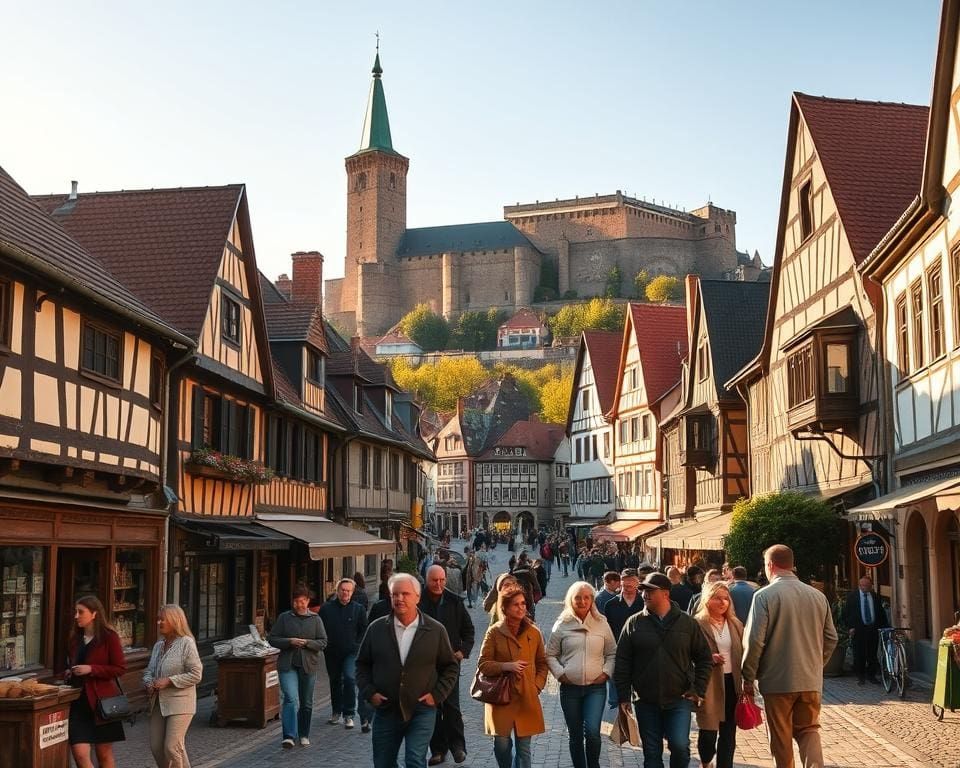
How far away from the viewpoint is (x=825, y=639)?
8086 mm

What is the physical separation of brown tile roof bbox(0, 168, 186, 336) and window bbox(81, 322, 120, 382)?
16.5 inches

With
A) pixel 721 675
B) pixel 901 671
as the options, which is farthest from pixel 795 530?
pixel 721 675

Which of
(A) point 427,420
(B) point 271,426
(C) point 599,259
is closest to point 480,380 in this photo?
(A) point 427,420

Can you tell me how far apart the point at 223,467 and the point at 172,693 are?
364 inches

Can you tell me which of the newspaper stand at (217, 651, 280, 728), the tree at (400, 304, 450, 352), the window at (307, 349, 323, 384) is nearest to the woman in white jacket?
the newspaper stand at (217, 651, 280, 728)

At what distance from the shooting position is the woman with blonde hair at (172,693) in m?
8.48

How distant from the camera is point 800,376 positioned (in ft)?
66.2

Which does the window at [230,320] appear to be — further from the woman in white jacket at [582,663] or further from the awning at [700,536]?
the woman in white jacket at [582,663]

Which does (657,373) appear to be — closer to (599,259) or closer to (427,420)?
(427,420)

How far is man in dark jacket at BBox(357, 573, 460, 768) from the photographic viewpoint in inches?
299

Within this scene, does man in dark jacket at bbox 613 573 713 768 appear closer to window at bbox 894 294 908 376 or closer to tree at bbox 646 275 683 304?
window at bbox 894 294 908 376

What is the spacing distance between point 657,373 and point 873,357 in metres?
24.5

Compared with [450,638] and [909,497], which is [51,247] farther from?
[909,497]

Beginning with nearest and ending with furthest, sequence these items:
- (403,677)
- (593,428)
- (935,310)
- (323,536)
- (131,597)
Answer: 1. (403,677)
2. (935,310)
3. (131,597)
4. (323,536)
5. (593,428)
